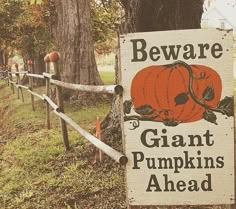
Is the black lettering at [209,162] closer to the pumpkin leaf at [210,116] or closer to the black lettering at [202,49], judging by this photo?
the pumpkin leaf at [210,116]

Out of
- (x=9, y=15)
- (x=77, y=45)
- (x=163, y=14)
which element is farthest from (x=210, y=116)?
(x=9, y=15)

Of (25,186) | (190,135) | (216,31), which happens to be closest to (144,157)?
(190,135)

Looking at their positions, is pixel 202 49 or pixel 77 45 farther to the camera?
pixel 77 45

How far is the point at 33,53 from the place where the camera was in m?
22.3

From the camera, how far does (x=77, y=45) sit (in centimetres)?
1122

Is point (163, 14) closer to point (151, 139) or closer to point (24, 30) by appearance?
point (151, 139)

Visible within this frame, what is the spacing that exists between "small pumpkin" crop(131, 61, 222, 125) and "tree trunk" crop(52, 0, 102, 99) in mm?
8272

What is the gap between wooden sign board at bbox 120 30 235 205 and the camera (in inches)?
112

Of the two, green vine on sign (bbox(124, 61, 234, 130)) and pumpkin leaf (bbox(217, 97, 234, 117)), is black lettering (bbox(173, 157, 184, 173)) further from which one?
pumpkin leaf (bbox(217, 97, 234, 117))

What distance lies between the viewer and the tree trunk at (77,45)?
1095 centimetres

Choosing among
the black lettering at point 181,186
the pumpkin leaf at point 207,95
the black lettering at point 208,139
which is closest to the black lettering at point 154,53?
the pumpkin leaf at point 207,95

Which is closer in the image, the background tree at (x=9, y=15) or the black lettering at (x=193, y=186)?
the black lettering at (x=193, y=186)

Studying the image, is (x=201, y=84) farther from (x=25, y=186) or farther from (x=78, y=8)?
(x=78, y=8)

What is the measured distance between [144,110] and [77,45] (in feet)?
27.9
